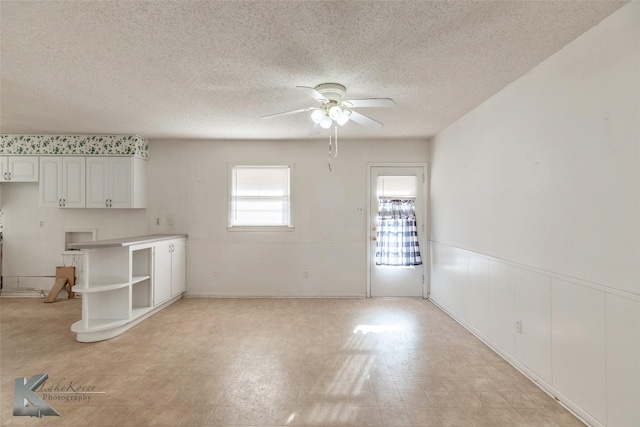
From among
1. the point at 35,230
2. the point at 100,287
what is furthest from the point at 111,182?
the point at 100,287

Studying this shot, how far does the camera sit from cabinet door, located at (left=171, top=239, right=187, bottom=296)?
460 cm

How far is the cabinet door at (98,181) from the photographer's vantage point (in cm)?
476

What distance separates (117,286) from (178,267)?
4.30 feet

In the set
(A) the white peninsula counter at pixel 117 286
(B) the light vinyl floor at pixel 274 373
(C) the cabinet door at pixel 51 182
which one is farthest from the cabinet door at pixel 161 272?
(C) the cabinet door at pixel 51 182

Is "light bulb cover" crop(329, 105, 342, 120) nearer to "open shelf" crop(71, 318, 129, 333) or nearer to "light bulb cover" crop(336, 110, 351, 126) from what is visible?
"light bulb cover" crop(336, 110, 351, 126)

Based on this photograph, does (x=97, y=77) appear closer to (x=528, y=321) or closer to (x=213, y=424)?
(x=213, y=424)

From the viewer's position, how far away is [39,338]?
3.40 metres

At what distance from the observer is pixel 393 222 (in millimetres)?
5012

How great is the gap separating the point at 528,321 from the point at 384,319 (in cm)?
173

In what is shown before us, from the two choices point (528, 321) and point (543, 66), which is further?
point (528, 321)

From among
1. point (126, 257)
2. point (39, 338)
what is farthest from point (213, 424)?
point (39, 338)

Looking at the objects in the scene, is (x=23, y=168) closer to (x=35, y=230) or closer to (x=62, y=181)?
(x=62, y=181)

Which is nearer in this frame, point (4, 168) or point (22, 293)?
point (4, 168)

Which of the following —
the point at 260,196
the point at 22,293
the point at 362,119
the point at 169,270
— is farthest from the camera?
the point at 260,196
